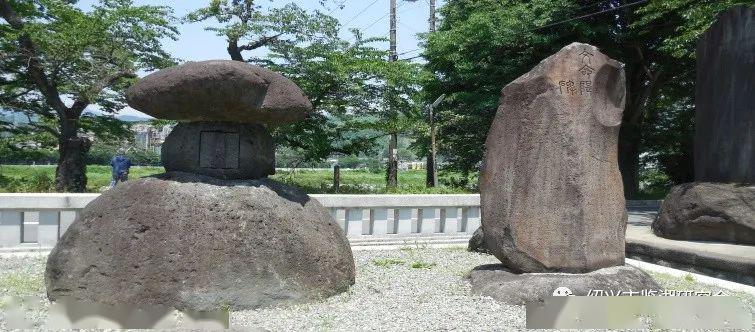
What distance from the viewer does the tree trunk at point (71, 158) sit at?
1616cm

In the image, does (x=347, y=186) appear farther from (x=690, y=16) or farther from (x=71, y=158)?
(x=690, y=16)

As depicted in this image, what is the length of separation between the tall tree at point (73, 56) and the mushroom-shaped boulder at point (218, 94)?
10.7 metres

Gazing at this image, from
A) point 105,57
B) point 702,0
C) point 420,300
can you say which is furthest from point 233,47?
point 420,300

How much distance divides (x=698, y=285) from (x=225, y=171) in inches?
201

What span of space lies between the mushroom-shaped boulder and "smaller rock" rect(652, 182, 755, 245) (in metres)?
6.11

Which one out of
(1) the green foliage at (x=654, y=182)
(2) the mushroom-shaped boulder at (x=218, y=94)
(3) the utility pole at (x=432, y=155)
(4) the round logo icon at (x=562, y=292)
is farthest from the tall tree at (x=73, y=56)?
(1) the green foliage at (x=654, y=182)

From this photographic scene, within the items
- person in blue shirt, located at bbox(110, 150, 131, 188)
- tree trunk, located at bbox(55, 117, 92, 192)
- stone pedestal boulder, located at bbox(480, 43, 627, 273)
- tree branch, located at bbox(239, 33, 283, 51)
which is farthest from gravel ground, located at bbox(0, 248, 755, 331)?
tree branch, located at bbox(239, 33, 283, 51)

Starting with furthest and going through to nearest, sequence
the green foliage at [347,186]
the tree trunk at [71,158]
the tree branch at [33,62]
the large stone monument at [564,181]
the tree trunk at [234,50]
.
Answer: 1. the tree trunk at [234,50]
2. the tree trunk at [71,158]
3. the green foliage at [347,186]
4. the tree branch at [33,62]
5. the large stone monument at [564,181]

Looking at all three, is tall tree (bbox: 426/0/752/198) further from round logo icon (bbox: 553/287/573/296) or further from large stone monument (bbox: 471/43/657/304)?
round logo icon (bbox: 553/287/573/296)

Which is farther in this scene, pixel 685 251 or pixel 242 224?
pixel 685 251

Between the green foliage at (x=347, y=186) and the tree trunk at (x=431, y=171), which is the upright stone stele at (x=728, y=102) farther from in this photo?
the tree trunk at (x=431, y=171)

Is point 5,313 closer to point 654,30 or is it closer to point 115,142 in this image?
point 115,142

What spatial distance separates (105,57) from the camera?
16.3m

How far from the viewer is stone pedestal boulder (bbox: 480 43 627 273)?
6.16 meters
